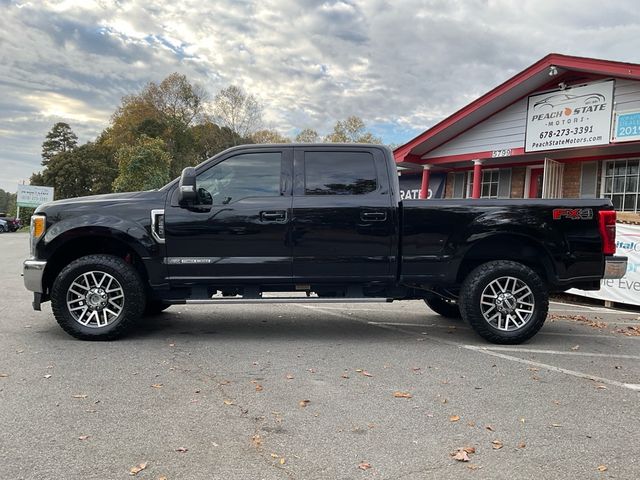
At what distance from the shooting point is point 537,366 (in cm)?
498

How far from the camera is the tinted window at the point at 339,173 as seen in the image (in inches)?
226

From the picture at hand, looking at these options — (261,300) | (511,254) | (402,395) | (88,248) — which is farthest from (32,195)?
(402,395)

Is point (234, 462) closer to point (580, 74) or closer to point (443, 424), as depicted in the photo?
point (443, 424)

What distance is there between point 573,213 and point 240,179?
3.68m

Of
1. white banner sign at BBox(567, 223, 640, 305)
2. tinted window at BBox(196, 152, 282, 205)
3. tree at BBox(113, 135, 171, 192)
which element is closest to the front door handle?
tinted window at BBox(196, 152, 282, 205)

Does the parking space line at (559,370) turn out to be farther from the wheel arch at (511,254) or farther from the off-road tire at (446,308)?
the off-road tire at (446,308)

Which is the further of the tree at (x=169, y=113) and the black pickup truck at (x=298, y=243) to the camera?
the tree at (x=169, y=113)

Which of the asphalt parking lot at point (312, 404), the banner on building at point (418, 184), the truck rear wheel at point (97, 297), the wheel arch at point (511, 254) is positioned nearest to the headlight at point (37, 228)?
the truck rear wheel at point (97, 297)

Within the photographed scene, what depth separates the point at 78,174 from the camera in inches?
2231

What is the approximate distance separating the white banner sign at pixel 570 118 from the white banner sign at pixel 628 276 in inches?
118

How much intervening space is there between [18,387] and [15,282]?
22.7ft

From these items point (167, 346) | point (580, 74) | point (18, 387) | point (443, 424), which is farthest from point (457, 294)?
point (580, 74)

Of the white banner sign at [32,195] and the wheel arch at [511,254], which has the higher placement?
the white banner sign at [32,195]

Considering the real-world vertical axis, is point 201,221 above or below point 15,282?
above
